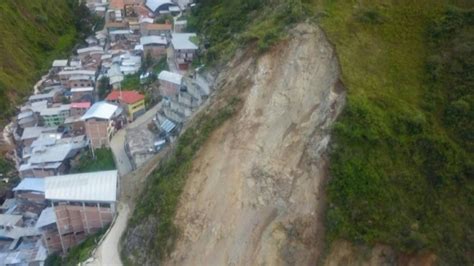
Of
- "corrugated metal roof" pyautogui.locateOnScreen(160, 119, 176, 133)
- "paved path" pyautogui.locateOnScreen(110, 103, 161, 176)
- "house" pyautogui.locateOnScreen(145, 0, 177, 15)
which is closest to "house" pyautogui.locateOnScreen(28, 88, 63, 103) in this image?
"paved path" pyautogui.locateOnScreen(110, 103, 161, 176)

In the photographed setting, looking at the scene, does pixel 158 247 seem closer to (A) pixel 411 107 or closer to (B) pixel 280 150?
(B) pixel 280 150

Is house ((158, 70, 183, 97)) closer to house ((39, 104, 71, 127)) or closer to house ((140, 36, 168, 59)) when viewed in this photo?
house ((140, 36, 168, 59))

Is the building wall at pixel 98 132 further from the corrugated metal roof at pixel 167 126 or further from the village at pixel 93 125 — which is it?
the corrugated metal roof at pixel 167 126

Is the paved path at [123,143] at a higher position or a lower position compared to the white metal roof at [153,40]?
lower

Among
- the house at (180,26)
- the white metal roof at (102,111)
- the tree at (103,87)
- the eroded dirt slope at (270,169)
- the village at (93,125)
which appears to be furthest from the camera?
the house at (180,26)

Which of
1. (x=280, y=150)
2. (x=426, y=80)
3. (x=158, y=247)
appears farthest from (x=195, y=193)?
(x=426, y=80)

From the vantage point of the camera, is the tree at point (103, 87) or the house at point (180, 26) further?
the house at point (180, 26)

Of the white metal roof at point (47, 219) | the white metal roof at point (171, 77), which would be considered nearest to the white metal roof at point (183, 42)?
the white metal roof at point (171, 77)

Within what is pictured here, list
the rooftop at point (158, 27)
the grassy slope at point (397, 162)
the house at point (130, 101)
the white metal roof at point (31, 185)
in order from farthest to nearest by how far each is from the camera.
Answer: the rooftop at point (158, 27)
the house at point (130, 101)
the white metal roof at point (31, 185)
the grassy slope at point (397, 162)

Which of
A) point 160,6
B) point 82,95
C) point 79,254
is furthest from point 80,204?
point 160,6
